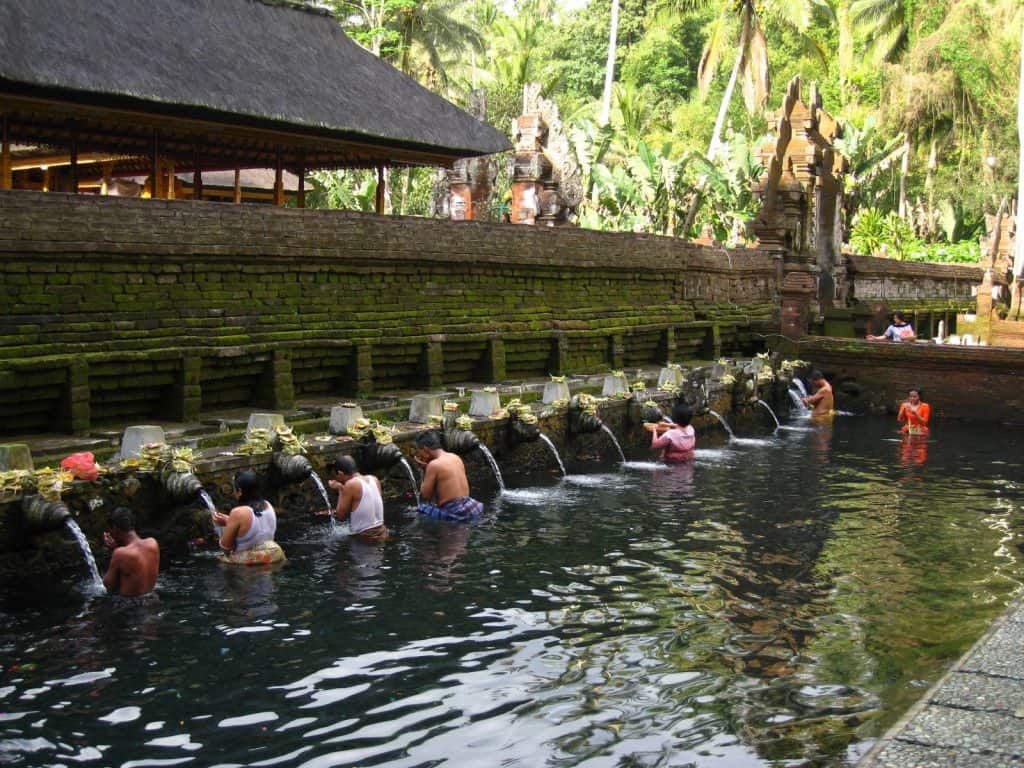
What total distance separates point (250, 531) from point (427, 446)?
2.62 metres

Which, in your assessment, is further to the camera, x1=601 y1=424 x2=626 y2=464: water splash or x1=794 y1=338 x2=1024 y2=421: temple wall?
x1=794 y1=338 x2=1024 y2=421: temple wall

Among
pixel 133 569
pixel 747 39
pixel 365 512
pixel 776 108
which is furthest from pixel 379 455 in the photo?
pixel 776 108

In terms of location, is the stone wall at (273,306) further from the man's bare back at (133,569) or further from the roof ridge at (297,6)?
the roof ridge at (297,6)

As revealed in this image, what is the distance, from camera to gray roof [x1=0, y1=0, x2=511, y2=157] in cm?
1578

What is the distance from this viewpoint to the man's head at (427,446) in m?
12.6

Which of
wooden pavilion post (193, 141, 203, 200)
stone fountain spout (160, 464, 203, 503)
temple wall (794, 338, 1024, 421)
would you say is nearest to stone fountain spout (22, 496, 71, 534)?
stone fountain spout (160, 464, 203, 503)

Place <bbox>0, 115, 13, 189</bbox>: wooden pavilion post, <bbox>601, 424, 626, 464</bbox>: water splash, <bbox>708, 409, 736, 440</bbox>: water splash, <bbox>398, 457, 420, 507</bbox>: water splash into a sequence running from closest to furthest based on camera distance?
<bbox>398, 457, 420, 507</bbox>: water splash → <bbox>0, 115, 13, 189</bbox>: wooden pavilion post → <bbox>601, 424, 626, 464</bbox>: water splash → <bbox>708, 409, 736, 440</bbox>: water splash

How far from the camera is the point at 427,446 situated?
12656 mm

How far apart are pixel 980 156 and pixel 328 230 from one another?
122 feet

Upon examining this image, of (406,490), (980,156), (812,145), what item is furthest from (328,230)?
(980,156)

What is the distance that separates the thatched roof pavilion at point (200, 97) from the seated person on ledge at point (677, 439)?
688 centimetres

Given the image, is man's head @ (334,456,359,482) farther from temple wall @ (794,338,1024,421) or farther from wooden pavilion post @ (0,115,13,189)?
temple wall @ (794,338,1024,421)

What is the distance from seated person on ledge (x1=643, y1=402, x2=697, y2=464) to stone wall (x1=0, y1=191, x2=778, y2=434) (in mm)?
2811

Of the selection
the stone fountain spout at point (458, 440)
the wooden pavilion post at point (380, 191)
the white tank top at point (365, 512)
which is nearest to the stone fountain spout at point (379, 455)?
the stone fountain spout at point (458, 440)
